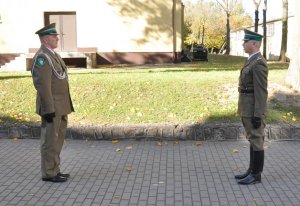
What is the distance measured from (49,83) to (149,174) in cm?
200

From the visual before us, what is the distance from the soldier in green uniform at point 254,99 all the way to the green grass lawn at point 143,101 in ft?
9.42

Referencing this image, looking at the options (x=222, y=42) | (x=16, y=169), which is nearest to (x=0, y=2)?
(x=16, y=169)

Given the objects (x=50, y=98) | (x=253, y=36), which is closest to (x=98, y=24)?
(x=50, y=98)

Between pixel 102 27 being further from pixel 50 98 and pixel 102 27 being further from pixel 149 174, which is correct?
pixel 50 98

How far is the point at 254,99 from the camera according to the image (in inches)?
215

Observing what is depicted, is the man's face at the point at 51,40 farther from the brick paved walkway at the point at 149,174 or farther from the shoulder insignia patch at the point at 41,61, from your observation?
the brick paved walkway at the point at 149,174

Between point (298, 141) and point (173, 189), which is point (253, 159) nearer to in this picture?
point (173, 189)

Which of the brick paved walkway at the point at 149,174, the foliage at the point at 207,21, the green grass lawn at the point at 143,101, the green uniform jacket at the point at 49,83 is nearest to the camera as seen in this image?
the brick paved walkway at the point at 149,174

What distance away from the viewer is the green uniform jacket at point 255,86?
211 inches

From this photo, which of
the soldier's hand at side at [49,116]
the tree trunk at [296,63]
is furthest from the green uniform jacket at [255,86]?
the tree trunk at [296,63]

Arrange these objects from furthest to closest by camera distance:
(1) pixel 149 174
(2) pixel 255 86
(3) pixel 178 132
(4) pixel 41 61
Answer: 1. (3) pixel 178 132
2. (1) pixel 149 174
3. (4) pixel 41 61
4. (2) pixel 255 86

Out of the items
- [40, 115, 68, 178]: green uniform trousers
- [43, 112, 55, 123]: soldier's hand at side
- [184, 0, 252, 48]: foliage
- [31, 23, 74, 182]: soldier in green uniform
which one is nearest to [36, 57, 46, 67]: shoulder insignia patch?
[31, 23, 74, 182]: soldier in green uniform

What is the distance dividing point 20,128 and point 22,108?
4.10ft

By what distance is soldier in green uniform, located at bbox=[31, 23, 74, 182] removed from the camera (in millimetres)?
5480
